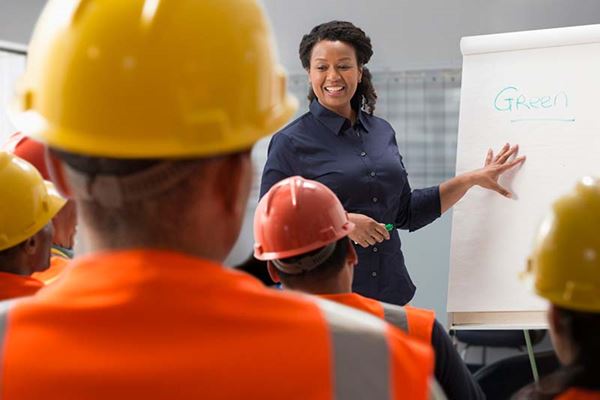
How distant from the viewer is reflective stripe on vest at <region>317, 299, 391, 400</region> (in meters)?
0.78

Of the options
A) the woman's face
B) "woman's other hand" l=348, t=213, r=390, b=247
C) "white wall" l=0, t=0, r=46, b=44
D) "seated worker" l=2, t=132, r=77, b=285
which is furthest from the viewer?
"white wall" l=0, t=0, r=46, b=44

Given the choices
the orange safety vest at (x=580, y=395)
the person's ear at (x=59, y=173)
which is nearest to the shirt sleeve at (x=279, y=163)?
the orange safety vest at (x=580, y=395)

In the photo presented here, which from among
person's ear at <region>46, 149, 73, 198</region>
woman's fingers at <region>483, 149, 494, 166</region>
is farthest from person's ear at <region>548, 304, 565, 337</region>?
woman's fingers at <region>483, 149, 494, 166</region>

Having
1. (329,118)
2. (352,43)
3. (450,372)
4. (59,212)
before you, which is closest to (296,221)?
(450,372)

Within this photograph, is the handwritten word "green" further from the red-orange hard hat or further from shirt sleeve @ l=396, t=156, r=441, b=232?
the red-orange hard hat

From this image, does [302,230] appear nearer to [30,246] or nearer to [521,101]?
[30,246]

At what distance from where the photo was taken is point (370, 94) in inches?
120

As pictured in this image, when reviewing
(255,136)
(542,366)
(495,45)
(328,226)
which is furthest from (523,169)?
(255,136)

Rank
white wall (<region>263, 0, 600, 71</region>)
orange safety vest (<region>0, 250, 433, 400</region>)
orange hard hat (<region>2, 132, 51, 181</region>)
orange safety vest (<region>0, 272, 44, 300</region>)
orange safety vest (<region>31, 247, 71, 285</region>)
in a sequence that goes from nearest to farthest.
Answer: orange safety vest (<region>0, 250, 433, 400</region>), orange safety vest (<region>0, 272, 44, 300</region>), orange safety vest (<region>31, 247, 71, 285</region>), orange hard hat (<region>2, 132, 51, 181</region>), white wall (<region>263, 0, 600, 71</region>)

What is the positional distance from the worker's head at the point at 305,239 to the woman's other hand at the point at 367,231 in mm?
780

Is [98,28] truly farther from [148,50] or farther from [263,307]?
[263,307]

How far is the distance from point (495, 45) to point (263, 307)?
2543 millimetres

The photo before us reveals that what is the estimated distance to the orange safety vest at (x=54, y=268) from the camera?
6.52ft

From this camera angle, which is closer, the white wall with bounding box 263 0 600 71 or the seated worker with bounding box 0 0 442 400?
the seated worker with bounding box 0 0 442 400
